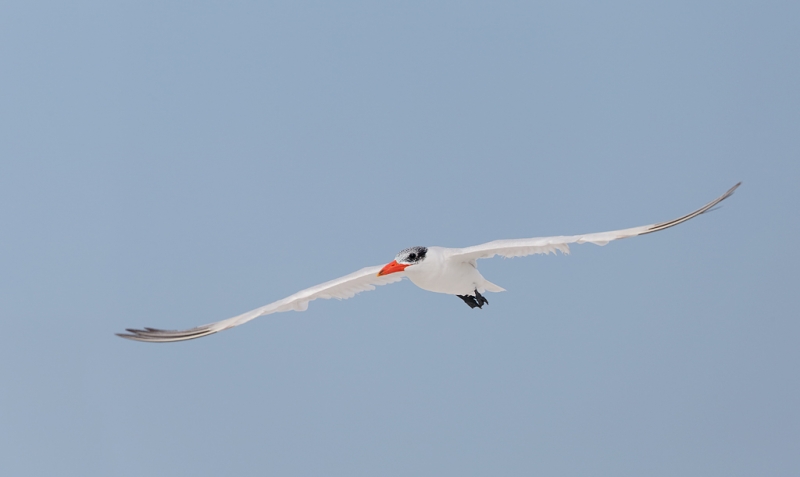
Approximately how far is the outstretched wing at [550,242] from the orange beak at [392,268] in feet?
2.77

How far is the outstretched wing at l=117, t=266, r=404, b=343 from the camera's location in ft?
38.6

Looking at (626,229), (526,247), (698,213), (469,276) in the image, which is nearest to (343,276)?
(469,276)

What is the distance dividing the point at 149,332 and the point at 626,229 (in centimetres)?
720

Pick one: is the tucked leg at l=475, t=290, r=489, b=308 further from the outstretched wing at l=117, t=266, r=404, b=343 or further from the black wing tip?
the black wing tip

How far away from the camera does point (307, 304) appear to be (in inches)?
495

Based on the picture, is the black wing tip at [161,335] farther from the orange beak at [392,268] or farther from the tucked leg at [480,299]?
the tucked leg at [480,299]

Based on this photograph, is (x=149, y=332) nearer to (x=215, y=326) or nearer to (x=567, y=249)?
(x=215, y=326)

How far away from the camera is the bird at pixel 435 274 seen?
10945 millimetres

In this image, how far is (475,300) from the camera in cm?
1305

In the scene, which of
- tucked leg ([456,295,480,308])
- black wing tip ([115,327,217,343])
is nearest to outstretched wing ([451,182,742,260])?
tucked leg ([456,295,480,308])

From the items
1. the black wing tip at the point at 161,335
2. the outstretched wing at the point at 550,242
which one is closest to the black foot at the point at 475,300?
the outstretched wing at the point at 550,242

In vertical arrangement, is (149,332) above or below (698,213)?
below

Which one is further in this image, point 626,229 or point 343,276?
point 343,276

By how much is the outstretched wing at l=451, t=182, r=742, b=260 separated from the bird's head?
52 centimetres
